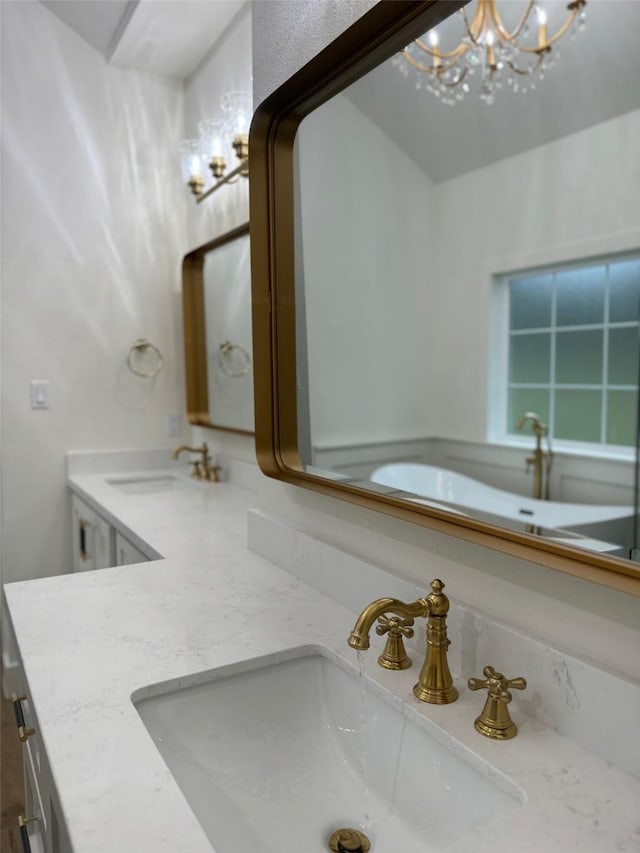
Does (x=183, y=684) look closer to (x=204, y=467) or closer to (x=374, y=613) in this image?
(x=374, y=613)

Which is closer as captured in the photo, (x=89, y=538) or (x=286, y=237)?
(x=286, y=237)

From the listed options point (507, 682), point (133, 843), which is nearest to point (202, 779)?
point (133, 843)

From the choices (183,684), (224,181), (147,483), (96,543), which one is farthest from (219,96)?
(183,684)

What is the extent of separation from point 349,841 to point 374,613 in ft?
0.91

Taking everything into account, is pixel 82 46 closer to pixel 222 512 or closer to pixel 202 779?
pixel 222 512

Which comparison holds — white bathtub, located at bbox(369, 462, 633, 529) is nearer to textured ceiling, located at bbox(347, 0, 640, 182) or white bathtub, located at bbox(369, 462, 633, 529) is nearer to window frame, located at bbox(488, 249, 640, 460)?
window frame, located at bbox(488, 249, 640, 460)

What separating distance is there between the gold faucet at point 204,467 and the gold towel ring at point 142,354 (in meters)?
0.41

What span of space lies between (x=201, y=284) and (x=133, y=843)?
7.37ft

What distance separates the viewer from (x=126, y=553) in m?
1.89

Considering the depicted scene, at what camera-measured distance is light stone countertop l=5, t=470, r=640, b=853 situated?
2.05 feet

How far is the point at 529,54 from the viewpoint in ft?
5.25

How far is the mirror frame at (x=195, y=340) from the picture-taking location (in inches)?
103

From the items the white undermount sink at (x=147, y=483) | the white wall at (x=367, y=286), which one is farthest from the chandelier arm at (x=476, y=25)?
the white undermount sink at (x=147, y=483)

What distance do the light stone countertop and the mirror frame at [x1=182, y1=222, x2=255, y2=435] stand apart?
1.09m
